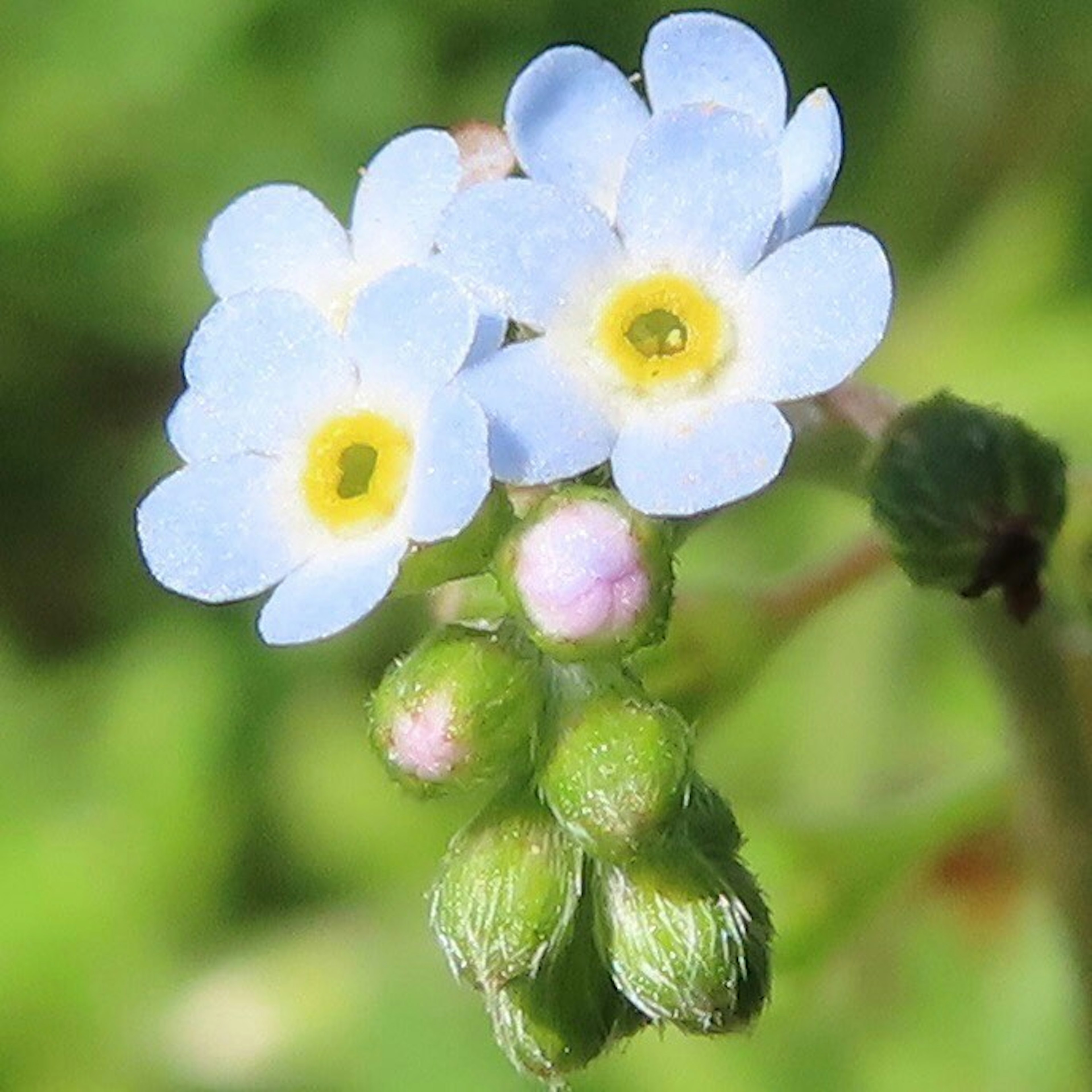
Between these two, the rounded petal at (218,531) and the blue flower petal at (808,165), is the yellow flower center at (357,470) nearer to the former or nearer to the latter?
the rounded petal at (218,531)

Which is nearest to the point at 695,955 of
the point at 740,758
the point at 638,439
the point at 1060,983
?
the point at 638,439

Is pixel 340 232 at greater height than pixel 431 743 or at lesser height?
greater

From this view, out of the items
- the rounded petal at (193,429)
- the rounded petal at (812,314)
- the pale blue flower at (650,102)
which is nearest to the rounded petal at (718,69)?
the pale blue flower at (650,102)

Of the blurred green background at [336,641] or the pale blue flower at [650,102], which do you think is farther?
the blurred green background at [336,641]

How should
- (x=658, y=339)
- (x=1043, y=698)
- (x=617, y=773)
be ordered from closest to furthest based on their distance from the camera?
(x=617, y=773)
(x=658, y=339)
(x=1043, y=698)

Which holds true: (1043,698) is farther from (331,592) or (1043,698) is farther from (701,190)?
(331,592)

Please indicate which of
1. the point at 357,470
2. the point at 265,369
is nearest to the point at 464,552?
the point at 357,470

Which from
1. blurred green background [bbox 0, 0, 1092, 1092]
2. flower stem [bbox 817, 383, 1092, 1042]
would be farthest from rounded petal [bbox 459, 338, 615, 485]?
blurred green background [bbox 0, 0, 1092, 1092]

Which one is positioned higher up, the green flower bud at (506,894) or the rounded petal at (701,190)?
the rounded petal at (701,190)
